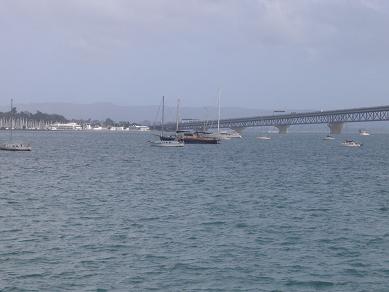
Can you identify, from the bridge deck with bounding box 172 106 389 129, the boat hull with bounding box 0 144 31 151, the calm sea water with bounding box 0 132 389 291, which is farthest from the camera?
the bridge deck with bounding box 172 106 389 129

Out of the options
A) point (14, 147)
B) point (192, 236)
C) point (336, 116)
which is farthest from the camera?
point (336, 116)

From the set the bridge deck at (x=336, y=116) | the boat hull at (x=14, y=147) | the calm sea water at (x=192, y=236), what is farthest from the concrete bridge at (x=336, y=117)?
the calm sea water at (x=192, y=236)

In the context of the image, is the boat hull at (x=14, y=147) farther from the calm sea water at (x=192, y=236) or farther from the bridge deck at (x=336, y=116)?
the bridge deck at (x=336, y=116)

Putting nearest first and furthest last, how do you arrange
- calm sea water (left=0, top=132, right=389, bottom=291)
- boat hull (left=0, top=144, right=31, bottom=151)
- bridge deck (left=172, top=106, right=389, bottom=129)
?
calm sea water (left=0, top=132, right=389, bottom=291) → boat hull (left=0, top=144, right=31, bottom=151) → bridge deck (left=172, top=106, right=389, bottom=129)

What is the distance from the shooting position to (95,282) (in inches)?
672

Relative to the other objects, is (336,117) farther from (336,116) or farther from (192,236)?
(192,236)

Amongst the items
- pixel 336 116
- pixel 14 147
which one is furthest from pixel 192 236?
pixel 336 116

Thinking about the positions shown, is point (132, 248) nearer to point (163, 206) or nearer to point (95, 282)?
point (95, 282)

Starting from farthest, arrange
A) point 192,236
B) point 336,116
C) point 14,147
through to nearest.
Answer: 1. point 336,116
2. point 14,147
3. point 192,236

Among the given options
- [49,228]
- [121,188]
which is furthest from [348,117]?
[49,228]

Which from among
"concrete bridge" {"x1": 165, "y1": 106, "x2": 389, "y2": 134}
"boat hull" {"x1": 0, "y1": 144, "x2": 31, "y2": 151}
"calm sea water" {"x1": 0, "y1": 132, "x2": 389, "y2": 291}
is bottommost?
"calm sea water" {"x1": 0, "y1": 132, "x2": 389, "y2": 291}

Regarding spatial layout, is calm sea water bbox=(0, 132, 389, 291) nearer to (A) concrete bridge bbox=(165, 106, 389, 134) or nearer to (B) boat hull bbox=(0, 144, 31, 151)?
(B) boat hull bbox=(0, 144, 31, 151)

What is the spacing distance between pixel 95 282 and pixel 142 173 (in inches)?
1301

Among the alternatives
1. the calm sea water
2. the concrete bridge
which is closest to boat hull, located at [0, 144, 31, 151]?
the calm sea water
